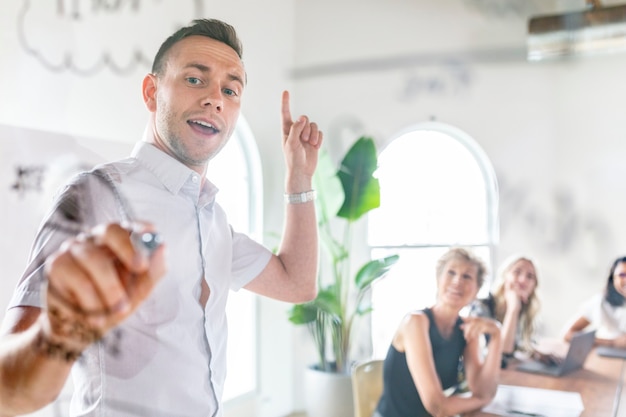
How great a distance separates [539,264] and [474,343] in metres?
0.16

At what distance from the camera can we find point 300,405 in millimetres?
748

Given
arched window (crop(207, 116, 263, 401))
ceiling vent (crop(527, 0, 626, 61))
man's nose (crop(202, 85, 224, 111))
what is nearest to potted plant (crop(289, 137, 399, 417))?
arched window (crop(207, 116, 263, 401))

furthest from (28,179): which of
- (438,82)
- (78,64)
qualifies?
(438,82)

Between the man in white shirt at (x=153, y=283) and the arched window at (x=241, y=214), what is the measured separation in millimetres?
101

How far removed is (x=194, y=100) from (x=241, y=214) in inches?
11.1

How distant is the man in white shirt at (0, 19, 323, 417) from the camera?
0.23 meters

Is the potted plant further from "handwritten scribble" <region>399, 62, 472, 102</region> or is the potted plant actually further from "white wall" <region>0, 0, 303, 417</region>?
"white wall" <region>0, 0, 303, 417</region>

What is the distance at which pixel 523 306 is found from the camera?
0.85 m

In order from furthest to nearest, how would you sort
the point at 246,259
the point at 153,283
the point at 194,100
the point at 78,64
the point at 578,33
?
the point at 578,33 → the point at 246,259 → the point at 78,64 → the point at 194,100 → the point at 153,283

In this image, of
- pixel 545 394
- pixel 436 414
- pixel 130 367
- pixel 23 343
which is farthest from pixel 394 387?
pixel 23 343

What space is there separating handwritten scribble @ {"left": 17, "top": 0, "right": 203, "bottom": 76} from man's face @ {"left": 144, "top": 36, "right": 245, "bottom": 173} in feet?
0.27

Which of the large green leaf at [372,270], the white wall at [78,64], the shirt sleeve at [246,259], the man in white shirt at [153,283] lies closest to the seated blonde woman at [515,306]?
the large green leaf at [372,270]

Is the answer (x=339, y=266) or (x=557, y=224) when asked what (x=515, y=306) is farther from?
(x=339, y=266)

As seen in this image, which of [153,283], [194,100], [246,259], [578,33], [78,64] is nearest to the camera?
[153,283]
